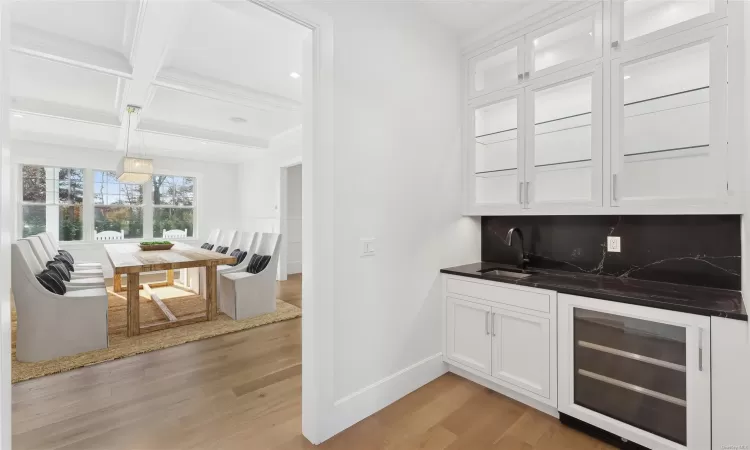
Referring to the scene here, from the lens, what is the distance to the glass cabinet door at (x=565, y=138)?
2.09 m

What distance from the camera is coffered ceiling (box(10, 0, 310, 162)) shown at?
2459mm

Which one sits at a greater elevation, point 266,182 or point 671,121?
point 266,182

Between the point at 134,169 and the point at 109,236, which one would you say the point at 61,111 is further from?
the point at 109,236

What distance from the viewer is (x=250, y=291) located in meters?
4.08

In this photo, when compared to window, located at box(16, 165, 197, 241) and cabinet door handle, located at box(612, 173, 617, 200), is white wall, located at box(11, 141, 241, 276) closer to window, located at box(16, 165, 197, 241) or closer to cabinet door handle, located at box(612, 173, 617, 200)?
window, located at box(16, 165, 197, 241)

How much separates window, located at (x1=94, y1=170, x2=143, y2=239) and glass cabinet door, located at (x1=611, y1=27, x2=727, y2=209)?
8431 millimetres

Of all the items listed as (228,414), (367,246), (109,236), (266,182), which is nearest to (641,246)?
(367,246)

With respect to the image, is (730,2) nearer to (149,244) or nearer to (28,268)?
(28,268)

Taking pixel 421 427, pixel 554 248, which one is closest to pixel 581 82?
pixel 554 248

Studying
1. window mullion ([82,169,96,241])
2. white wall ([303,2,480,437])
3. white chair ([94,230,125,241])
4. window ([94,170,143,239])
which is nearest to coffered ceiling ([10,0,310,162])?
white wall ([303,2,480,437])

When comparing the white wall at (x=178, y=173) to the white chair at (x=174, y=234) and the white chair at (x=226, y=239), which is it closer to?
the white chair at (x=174, y=234)

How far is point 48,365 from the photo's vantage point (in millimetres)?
2783

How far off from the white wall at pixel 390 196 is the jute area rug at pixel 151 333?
83.8 inches

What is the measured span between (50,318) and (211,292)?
1.40 metres
